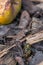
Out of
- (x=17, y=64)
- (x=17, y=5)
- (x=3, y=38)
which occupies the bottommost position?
(x=17, y=64)

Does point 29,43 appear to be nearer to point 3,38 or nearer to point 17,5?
point 3,38

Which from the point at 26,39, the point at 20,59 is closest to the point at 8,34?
the point at 26,39

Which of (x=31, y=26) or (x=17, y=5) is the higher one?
(x=17, y=5)

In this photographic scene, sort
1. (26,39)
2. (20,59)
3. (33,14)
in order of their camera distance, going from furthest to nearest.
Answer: (33,14) → (26,39) → (20,59)

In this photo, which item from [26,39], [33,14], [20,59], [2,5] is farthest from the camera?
[33,14]

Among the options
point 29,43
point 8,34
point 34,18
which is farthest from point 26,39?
point 34,18

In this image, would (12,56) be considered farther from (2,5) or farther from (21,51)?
(2,5)

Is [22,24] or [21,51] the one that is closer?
[21,51]
